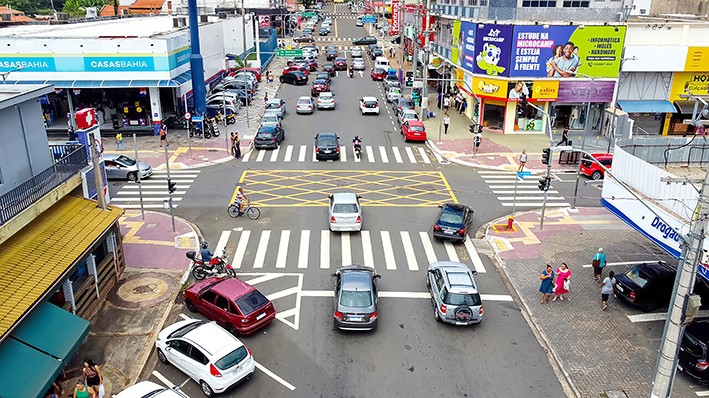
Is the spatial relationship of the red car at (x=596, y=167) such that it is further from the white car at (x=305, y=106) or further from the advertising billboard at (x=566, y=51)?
the white car at (x=305, y=106)

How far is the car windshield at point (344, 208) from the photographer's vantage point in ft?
85.3

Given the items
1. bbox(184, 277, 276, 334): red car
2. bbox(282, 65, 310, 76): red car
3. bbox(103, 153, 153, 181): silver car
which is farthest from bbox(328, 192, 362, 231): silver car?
bbox(282, 65, 310, 76): red car

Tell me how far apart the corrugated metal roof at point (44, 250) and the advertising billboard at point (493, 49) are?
32805 millimetres

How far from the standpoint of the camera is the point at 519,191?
1287 inches

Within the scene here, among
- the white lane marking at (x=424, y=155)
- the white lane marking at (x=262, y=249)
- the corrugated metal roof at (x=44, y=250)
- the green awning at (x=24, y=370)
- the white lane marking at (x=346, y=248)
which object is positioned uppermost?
the corrugated metal roof at (x=44, y=250)

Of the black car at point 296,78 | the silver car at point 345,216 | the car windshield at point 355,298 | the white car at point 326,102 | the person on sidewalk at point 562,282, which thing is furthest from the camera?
the black car at point 296,78

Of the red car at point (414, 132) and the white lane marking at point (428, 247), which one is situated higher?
the red car at point (414, 132)

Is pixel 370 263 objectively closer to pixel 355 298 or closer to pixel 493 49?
pixel 355 298

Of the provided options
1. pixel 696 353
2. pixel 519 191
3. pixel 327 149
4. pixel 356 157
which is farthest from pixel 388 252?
pixel 356 157

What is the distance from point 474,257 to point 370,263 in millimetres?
4632

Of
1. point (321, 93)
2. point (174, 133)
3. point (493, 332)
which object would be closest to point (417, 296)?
point (493, 332)

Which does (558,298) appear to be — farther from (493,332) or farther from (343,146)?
(343,146)

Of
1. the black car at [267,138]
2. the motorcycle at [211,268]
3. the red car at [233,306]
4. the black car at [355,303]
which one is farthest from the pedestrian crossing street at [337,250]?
the black car at [267,138]

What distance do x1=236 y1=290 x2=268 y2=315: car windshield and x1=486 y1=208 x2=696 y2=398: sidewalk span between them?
9.41 meters
